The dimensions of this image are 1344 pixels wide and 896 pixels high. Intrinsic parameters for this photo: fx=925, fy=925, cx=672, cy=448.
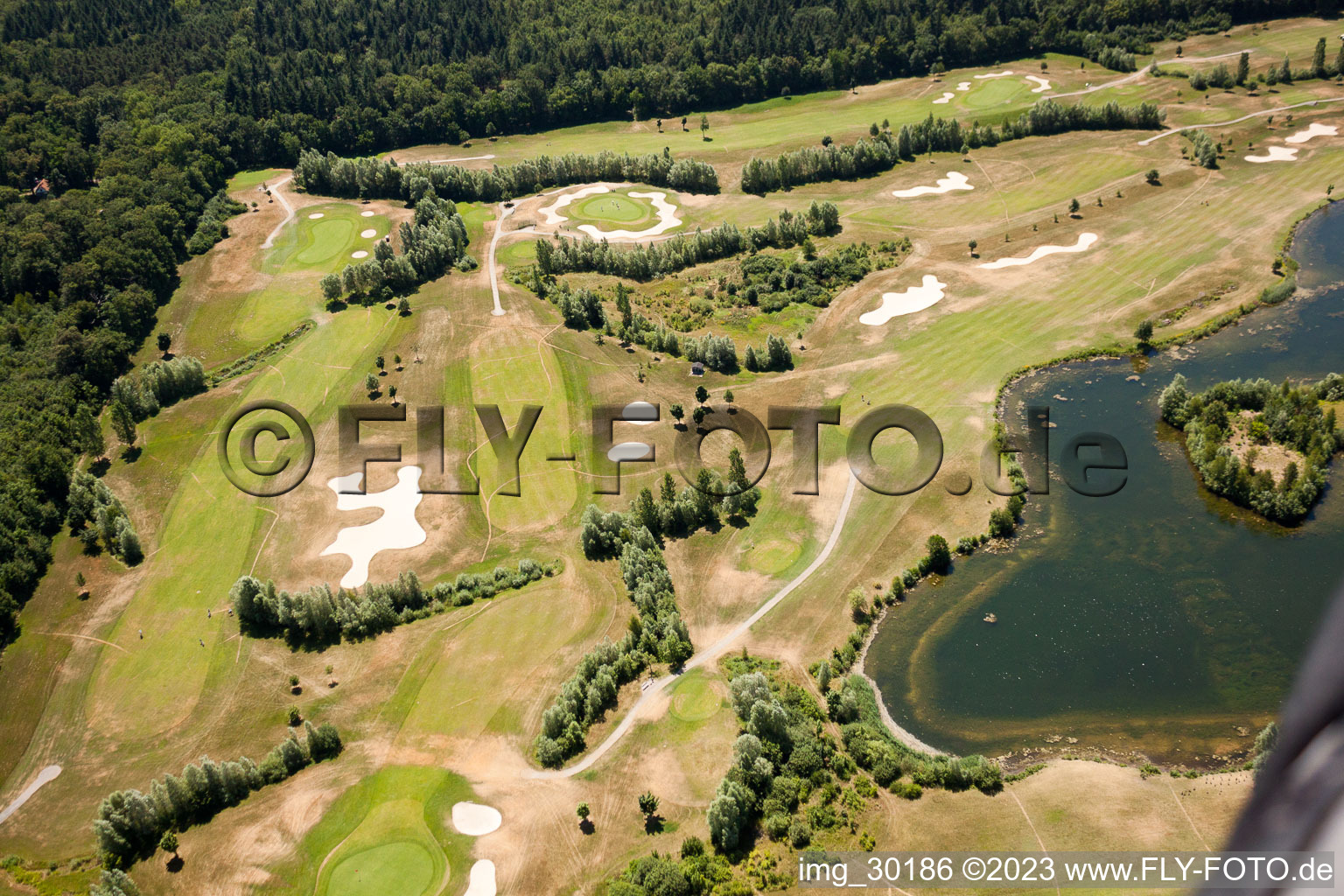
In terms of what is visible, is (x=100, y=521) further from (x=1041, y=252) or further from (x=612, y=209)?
(x=1041, y=252)

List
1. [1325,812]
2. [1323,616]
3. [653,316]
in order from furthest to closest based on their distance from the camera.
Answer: [653,316]
[1325,812]
[1323,616]

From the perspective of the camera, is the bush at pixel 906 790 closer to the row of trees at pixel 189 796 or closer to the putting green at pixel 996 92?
the row of trees at pixel 189 796

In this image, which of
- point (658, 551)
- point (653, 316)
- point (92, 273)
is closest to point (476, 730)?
point (658, 551)

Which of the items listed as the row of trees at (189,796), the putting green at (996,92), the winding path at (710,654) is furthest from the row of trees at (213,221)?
the putting green at (996,92)

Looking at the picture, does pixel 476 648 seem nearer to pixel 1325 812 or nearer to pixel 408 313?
pixel 408 313

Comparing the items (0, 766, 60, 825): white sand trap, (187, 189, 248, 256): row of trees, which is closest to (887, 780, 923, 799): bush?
(0, 766, 60, 825): white sand trap

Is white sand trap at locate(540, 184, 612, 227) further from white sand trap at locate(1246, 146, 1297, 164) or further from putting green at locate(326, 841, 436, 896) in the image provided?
putting green at locate(326, 841, 436, 896)
